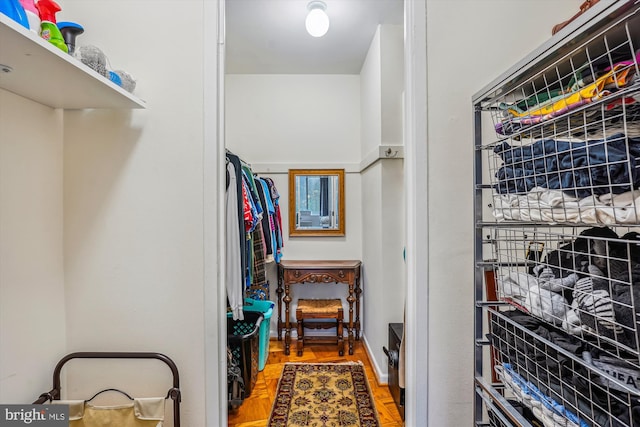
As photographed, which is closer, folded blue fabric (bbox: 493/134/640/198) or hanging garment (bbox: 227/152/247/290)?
folded blue fabric (bbox: 493/134/640/198)

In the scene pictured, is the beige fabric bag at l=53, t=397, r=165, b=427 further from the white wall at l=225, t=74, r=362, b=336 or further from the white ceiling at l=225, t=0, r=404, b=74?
the white ceiling at l=225, t=0, r=404, b=74

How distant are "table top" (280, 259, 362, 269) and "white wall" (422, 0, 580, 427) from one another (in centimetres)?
165

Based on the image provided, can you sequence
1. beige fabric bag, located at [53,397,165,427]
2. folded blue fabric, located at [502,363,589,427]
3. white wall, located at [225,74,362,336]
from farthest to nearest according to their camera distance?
white wall, located at [225,74,362,336], beige fabric bag, located at [53,397,165,427], folded blue fabric, located at [502,363,589,427]

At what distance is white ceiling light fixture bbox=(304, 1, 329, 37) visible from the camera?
2.08 meters

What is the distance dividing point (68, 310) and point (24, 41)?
3.39 feet

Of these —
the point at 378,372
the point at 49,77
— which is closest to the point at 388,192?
the point at 378,372

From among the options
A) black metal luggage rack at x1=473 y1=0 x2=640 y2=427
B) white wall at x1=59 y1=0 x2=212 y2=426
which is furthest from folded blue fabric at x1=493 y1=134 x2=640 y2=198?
white wall at x1=59 y1=0 x2=212 y2=426

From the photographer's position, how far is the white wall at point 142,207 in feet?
4.36

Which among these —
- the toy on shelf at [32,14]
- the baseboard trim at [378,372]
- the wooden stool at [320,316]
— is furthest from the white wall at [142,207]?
the wooden stool at [320,316]

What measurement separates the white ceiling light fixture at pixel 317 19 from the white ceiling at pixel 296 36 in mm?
56

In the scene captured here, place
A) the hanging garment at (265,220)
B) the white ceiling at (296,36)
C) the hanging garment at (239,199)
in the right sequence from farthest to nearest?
1. the hanging garment at (265,220)
2. the white ceiling at (296,36)
3. the hanging garment at (239,199)

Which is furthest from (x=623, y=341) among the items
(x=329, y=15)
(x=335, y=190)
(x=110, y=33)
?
(x=335, y=190)

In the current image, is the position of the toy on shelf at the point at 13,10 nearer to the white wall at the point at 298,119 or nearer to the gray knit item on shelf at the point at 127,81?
the gray knit item on shelf at the point at 127,81

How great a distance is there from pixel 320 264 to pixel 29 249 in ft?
7.01
